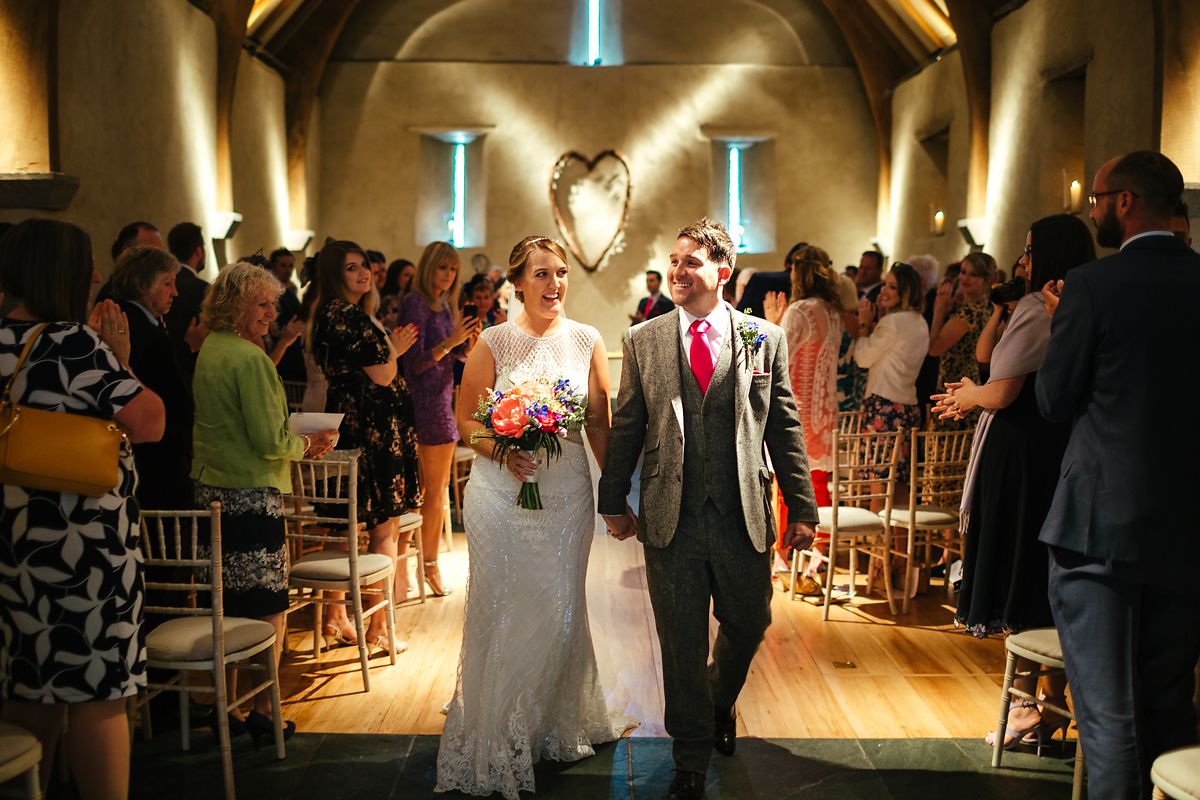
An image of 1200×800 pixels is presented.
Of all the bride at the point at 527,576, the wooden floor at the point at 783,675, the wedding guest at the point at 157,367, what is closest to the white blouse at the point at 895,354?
the wooden floor at the point at 783,675

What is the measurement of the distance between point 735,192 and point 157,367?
1221 cm

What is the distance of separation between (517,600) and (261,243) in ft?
32.4

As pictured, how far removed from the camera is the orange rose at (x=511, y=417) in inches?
146

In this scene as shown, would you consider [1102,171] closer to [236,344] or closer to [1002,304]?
[1002,304]

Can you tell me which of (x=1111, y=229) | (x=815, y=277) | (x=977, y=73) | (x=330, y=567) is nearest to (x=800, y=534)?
(x=1111, y=229)

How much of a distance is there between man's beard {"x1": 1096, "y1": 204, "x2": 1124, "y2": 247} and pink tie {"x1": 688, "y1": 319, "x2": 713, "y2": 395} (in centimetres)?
123

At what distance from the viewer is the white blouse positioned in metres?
6.38

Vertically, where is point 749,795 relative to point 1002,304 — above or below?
below

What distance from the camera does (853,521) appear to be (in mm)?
5980

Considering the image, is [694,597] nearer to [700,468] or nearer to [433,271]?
[700,468]

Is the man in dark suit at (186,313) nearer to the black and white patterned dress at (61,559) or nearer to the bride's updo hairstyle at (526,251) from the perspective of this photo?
the bride's updo hairstyle at (526,251)

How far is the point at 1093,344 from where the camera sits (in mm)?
2947

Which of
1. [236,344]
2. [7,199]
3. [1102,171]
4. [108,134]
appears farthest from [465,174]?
[1102,171]

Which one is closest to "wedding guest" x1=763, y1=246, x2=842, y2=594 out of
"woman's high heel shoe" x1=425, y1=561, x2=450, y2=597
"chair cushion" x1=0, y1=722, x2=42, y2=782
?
"woman's high heel shoe" x1=425, y1=561, x2=450, y2=597
